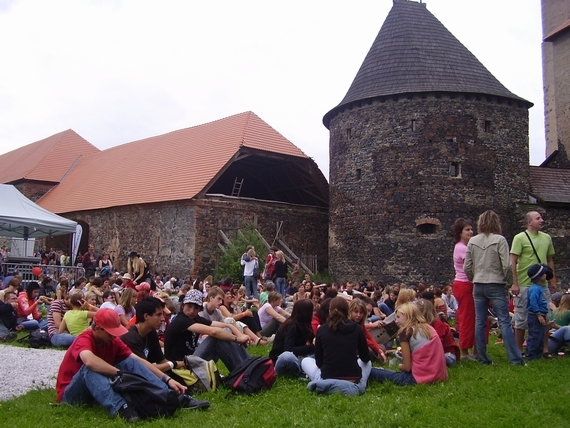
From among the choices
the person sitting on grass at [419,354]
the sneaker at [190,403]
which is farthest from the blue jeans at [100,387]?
the person sitting on grass at [419,354]

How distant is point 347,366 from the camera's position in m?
6.80

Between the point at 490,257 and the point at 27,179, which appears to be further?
the point at 27,179

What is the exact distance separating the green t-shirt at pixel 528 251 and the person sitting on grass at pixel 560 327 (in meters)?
1.04

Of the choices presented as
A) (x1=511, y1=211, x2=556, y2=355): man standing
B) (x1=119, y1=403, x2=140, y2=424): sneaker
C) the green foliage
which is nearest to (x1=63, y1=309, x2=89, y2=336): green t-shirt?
(x1=119, y1=403, x2=140, y2=424): sneaker

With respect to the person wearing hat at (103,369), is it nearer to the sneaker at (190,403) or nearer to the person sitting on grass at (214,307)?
the sneaker at (190,403)

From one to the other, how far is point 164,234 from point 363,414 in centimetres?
2107

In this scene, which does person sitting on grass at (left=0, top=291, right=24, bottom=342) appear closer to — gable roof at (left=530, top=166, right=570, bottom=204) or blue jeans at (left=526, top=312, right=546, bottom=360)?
blue jeans at (left=526, top=312, right=546, bottom=360)

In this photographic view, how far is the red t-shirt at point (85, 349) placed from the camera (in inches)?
244

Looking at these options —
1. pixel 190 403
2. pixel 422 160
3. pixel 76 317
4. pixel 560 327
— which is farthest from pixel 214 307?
pixel 422 160

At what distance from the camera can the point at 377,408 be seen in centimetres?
604

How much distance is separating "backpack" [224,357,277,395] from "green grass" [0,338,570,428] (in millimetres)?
97

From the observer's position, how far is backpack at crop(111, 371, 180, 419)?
594 centimetres

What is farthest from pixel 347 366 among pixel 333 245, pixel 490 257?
pixel 333 245

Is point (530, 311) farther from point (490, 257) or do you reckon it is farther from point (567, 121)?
point (567, 121)
